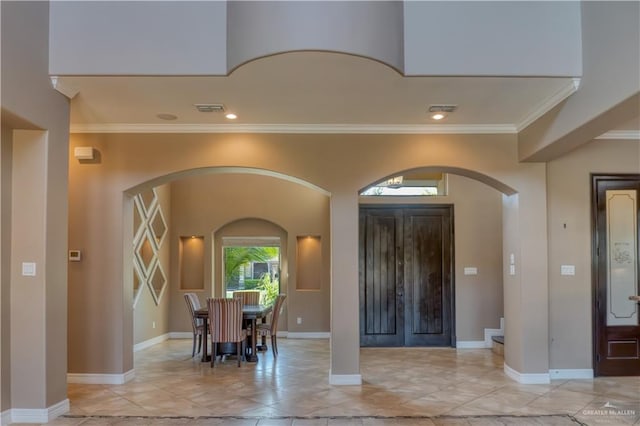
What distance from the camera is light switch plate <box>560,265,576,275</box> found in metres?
5.87

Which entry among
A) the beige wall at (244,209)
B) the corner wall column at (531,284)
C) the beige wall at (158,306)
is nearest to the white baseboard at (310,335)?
the beige wall at (244,209)

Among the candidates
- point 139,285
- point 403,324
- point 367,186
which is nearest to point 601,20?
point 367,186

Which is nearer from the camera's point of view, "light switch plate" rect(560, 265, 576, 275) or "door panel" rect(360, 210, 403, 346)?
"light switch plate" rect(560, 265, 576, 275)

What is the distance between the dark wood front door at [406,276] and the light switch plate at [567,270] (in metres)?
2.35

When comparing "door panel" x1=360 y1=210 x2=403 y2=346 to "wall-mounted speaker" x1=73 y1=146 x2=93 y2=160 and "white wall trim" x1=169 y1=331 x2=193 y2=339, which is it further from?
"wall-mounted speaker" x1=73 y1=146 x2=93 y2=160

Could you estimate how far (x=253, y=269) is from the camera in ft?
32.1

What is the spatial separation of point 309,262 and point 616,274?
17.3ft

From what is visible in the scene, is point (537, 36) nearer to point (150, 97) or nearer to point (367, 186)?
point (367, 186)

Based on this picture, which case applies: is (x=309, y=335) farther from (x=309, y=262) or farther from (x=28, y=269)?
(x=28, y=269)

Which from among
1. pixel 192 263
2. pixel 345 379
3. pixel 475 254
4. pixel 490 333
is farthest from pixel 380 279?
pixel 192 263

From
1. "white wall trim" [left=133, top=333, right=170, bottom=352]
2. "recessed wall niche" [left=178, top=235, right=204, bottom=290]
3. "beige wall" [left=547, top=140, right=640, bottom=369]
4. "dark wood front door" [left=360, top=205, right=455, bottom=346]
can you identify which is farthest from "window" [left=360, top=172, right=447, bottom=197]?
"white wall trim" [left=133, top=333, right=170, bottom=352]

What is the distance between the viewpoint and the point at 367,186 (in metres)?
5.84

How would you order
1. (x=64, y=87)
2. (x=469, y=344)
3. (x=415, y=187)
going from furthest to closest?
(x=415, y=187) < (x=469, y=344) < (x=64, y=87)

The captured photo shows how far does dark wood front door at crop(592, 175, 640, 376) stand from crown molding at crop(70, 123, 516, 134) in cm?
151
